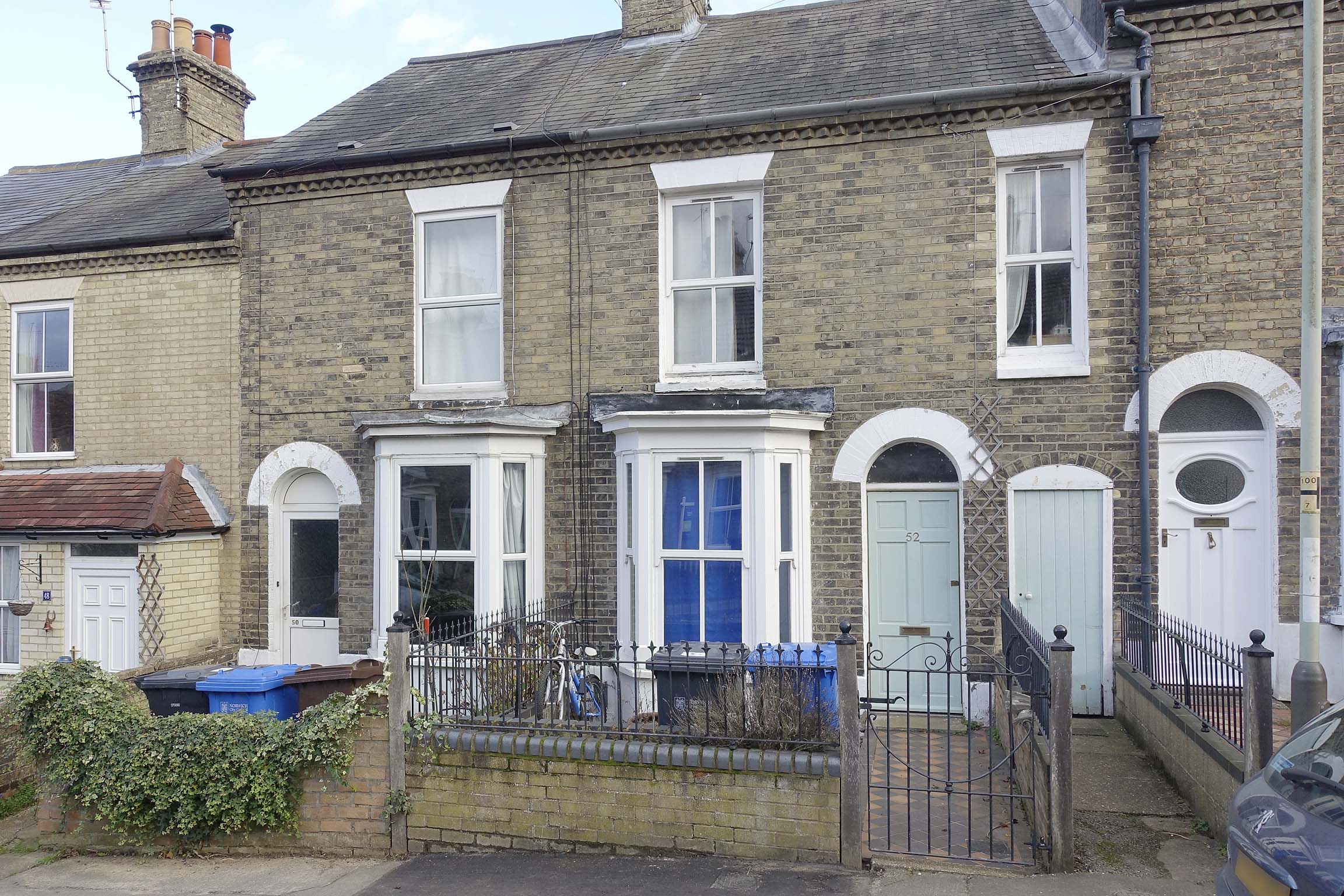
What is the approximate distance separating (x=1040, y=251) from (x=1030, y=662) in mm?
4395

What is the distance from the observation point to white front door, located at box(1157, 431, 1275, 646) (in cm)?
843

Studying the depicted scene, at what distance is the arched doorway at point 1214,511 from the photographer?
27.7ft

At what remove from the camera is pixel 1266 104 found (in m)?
8.35

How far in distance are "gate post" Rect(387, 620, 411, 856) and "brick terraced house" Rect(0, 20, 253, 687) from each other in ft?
16.7

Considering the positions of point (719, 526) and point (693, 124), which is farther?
point (693, 124)

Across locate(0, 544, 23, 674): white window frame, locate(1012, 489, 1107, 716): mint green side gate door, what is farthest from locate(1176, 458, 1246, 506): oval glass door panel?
locate(0, 544, 23, 674): white window frame

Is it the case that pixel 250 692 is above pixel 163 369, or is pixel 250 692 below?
below

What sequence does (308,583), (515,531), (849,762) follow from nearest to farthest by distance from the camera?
(849,762) < (515,531) < (308,583)

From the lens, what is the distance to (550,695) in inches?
265

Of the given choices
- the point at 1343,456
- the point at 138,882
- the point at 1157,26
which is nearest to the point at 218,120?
the point at 138,882

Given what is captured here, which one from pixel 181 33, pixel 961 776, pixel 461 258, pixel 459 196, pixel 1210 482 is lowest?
pixel 961 776

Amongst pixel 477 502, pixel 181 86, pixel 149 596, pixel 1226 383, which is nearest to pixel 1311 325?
pixel 1226 383

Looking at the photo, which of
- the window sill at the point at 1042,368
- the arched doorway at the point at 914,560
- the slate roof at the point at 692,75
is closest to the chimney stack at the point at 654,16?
the slate roof at the point at 692,75

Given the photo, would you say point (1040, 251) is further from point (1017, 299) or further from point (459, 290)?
point (459, 290)
